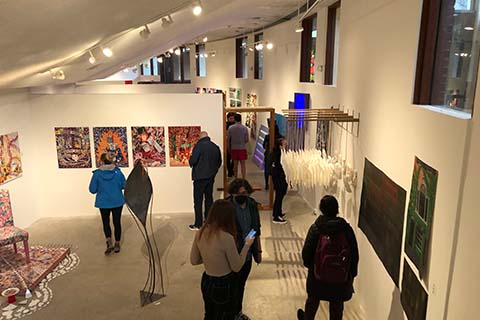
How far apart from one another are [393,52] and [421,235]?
65.5 inches

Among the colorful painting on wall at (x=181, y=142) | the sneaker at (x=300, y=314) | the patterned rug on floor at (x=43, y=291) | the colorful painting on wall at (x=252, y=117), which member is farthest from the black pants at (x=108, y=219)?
the colorful painting on wall at (x=252, y=117)

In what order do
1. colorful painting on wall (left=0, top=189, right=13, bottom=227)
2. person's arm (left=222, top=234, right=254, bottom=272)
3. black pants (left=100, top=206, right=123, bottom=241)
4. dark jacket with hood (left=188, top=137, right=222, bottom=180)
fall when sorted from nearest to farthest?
person's arm (left=222, top=234, right=254, bottom=272) → black pants (left=100, top=206, right=123, bottom=241) → colorful painting on wall (left=0, top=189, right=13, bottom=227) → dark jacket with hood (left=188, top=137, right=222, bottom=180)

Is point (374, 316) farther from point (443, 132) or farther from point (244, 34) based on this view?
point (244, 34)

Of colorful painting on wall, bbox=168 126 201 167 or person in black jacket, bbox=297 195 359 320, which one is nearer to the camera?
person in black jacket, bbox=297 195 359 320

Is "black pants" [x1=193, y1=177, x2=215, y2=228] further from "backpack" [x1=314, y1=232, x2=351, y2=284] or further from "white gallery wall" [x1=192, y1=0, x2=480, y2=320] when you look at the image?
"backpack" [x1=314, y1=232, x2=351, y2=284]

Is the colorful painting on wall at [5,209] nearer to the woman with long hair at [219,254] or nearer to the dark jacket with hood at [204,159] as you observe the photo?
the dark jacket with hood at [204,159]

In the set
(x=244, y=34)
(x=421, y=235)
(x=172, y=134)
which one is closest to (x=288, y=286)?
(x=421, y=235)

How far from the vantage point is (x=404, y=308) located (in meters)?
3.10

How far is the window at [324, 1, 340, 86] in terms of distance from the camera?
6.56 metres

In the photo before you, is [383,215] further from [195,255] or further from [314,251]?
[195,255]

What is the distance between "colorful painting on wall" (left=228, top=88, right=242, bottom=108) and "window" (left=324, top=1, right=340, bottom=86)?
7.35 meters

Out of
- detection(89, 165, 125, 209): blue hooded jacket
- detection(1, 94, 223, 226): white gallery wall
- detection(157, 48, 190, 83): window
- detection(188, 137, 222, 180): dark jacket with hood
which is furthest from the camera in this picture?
detection(157, 48, 190, 83): window

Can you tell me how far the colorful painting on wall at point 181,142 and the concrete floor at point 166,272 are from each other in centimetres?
112

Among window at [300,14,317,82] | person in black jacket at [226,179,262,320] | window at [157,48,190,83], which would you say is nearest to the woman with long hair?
person in black jacket at [226,179,262,320]
